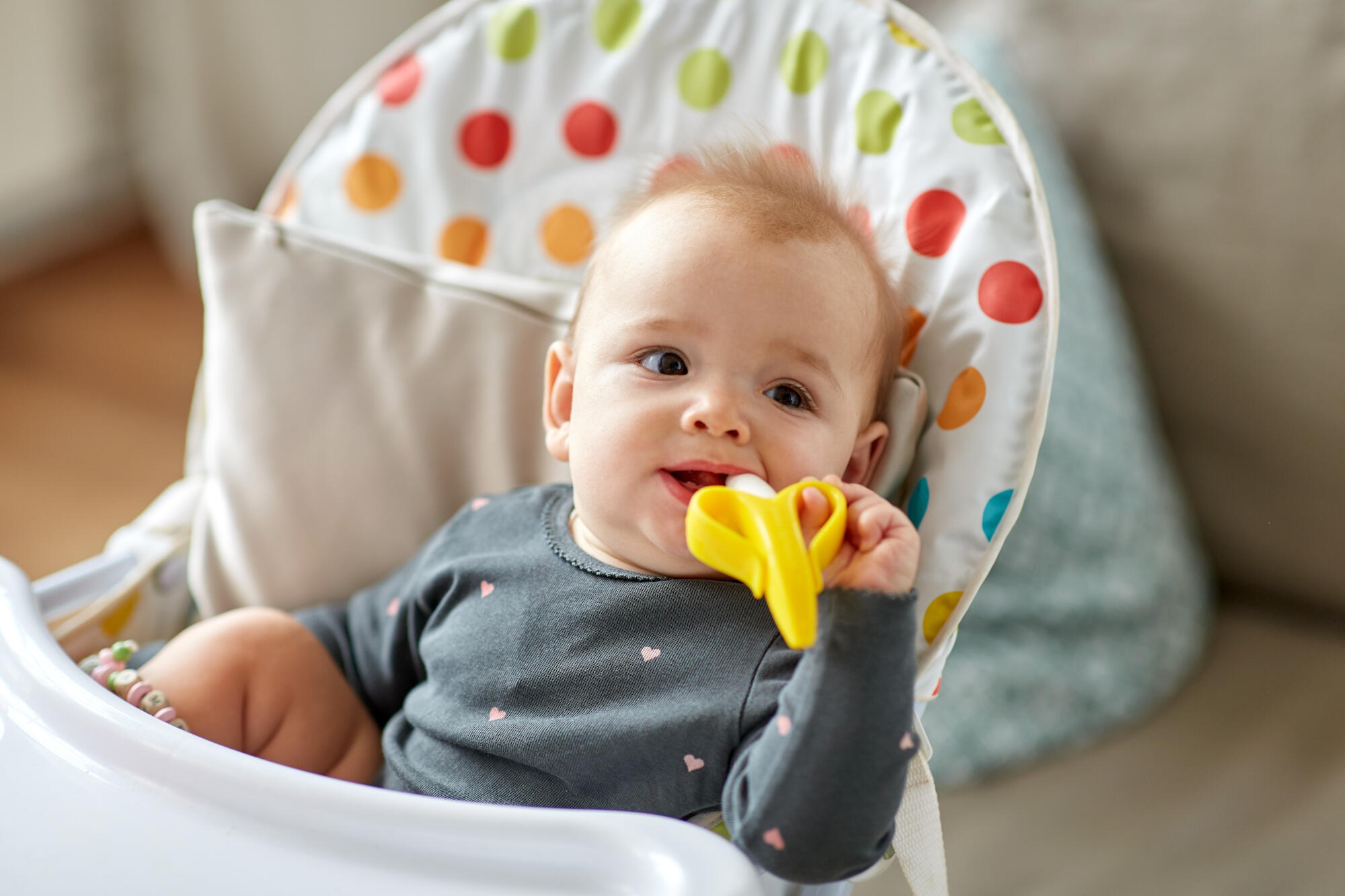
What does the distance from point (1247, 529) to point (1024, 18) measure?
56 centimetres

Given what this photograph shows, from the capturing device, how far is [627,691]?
2.18 ft

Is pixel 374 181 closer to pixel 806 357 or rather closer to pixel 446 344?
pixel 446 344

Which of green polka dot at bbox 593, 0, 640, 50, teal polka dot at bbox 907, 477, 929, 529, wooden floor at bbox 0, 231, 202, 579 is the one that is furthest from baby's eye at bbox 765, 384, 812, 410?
wooden floor at bbox 0, 231, 202, 579

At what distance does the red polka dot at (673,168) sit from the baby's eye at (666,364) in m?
0.17

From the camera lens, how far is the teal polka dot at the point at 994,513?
0.69 meters

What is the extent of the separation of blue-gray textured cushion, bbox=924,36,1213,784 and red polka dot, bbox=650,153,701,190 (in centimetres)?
38

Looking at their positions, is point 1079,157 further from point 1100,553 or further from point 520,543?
point 520,543

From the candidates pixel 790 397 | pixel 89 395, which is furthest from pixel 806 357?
pixel 89 395

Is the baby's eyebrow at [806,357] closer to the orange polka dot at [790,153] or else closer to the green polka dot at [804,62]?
the orange polka dot at [790,153]

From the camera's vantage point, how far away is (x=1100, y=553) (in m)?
1.04

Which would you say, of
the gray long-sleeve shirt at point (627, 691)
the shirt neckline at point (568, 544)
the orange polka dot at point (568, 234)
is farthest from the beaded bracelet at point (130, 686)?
the orange polka dot at point (568, 234)

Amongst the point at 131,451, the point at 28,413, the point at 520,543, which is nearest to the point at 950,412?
the point at 520,543

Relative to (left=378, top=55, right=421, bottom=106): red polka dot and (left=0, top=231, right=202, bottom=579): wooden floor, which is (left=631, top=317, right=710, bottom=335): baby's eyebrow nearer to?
(left=378, top=55, right=421, bottom=106): red polka dot

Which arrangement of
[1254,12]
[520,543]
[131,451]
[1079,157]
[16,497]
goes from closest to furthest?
[520,543]
[1254,12]
[1079,157]
[16,497]
[131,451]
